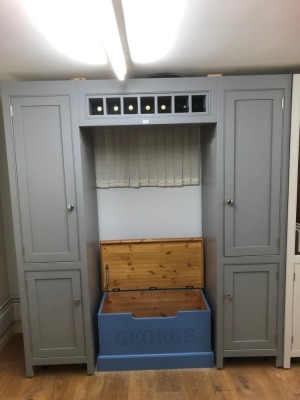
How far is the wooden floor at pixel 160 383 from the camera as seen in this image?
173 cm

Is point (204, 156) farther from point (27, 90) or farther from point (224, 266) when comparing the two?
point (27, 90)

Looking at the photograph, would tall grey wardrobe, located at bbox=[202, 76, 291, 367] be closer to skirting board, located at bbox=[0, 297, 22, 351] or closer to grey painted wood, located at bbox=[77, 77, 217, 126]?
grey painted wood, located at bbox=[77, 77, 217, 126]

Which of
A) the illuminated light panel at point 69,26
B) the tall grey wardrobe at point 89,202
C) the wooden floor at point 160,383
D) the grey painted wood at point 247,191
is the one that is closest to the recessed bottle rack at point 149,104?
the tall grey wardrobe at point 89,202

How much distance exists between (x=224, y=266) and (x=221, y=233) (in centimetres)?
25

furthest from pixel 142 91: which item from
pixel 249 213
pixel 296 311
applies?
pixel 296 311

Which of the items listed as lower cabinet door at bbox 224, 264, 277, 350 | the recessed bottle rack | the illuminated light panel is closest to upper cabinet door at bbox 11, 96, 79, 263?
the recessed bottle rack

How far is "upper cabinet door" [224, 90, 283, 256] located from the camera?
1.74 meters

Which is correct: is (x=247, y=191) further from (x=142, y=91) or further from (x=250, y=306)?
(x=142, y=91)

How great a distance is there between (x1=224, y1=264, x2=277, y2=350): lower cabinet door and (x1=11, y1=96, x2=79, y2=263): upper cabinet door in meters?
1.15

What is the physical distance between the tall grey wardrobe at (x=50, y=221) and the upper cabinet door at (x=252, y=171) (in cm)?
103

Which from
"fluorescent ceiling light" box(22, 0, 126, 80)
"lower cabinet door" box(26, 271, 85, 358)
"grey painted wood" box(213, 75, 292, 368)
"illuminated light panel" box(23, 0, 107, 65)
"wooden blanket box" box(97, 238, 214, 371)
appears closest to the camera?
"fluorescent ceiling light" box(22, 0, 126, 80)

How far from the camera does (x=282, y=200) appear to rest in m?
1.80

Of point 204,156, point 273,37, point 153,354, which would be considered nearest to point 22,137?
point 204,156

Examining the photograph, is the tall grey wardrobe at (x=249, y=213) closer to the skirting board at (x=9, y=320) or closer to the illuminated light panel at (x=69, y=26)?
the illuminated light panel at (x=69, y=26)
